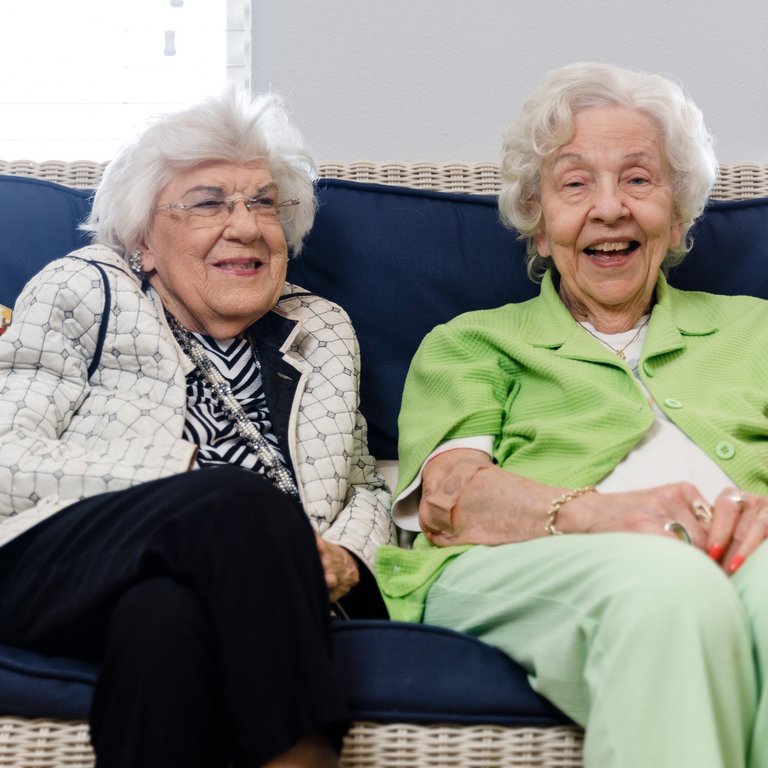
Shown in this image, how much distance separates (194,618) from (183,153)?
0.90m

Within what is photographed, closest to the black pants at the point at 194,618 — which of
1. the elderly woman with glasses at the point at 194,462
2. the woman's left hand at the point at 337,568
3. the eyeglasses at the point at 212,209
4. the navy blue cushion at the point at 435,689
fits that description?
the elderly woman with glasses at the point at 194,462

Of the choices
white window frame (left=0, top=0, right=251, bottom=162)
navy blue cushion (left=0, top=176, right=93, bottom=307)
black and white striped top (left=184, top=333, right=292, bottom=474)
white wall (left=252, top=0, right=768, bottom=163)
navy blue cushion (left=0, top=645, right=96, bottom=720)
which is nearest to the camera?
navy blue cushion (left=0, top=645, right=96, bottom=720)

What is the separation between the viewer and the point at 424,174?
219 cm

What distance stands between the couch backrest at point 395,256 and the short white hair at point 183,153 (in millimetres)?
124

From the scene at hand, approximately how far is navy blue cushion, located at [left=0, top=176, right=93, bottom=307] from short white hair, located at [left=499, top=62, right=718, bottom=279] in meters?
0.77

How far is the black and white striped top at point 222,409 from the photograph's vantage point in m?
1.72

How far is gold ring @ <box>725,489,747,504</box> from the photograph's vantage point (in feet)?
4.71

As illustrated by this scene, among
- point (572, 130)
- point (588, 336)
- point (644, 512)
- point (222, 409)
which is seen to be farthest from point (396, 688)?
point (572, 130)

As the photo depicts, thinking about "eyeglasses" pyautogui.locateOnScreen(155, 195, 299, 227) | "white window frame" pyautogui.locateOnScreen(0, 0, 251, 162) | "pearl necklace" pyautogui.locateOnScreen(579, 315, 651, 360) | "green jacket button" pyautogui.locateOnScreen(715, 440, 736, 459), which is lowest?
"green jacket button" pyautogui.locateOnScreen(715, 440, 736, 459)

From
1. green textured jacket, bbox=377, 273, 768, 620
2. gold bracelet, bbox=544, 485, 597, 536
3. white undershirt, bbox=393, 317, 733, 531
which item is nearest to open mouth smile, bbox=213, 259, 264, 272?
green textured jacket, bbox=377, 273, 768, 620

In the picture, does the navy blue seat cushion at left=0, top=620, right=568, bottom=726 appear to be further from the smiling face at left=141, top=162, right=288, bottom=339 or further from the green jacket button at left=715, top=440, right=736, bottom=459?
the smiling face at left=141, top=162, right=288, bottom=339

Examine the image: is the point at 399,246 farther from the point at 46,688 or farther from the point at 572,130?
the point at 46,688

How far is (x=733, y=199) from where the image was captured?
2199 millimetres

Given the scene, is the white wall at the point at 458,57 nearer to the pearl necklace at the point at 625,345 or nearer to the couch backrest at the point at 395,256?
the couch backrest at the point at 395,256
